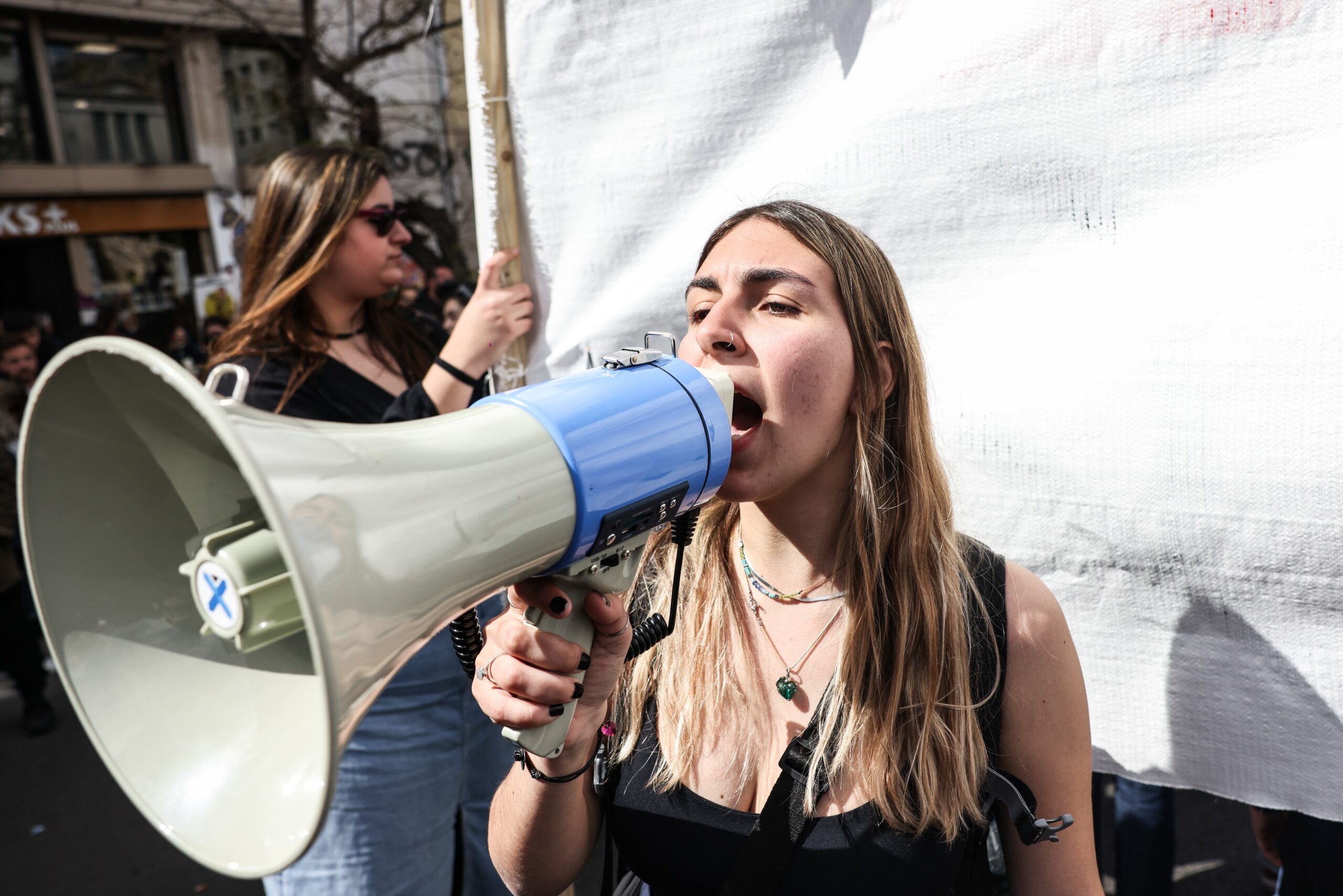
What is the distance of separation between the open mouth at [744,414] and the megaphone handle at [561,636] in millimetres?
329

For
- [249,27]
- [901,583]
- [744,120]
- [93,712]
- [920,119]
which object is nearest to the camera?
[93,712]

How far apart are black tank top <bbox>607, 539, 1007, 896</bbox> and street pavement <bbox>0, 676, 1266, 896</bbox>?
91.9 inches

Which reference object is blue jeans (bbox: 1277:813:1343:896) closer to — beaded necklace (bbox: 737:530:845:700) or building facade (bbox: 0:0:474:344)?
beaded necklace (bbox: 737:530:845:700)

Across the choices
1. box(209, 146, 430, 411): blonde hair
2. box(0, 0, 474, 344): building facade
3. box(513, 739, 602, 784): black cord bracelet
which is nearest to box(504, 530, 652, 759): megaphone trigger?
box(513, 739, 602, 784): black cord bracelet

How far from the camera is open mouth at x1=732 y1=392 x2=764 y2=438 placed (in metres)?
1.27

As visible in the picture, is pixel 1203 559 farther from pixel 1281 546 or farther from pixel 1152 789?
pixel 1152 789

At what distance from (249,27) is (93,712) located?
13.0 m

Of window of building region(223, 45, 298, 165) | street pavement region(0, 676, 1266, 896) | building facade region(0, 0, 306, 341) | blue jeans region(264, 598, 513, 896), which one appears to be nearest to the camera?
blue jeans region(264, 598, 513, 896)

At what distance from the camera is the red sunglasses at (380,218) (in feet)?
7.52

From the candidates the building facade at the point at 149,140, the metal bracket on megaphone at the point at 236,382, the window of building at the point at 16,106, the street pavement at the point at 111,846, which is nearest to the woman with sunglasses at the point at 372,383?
the metal bracket on megaphone at the point at 236,382

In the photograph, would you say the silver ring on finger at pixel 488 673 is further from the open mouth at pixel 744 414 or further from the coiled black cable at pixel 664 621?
the open mouth at pixel 744 414

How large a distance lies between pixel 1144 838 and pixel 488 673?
2199 millimetres

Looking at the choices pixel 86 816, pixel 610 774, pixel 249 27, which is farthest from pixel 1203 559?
pixel 249 27

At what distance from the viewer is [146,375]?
2.68 feet
